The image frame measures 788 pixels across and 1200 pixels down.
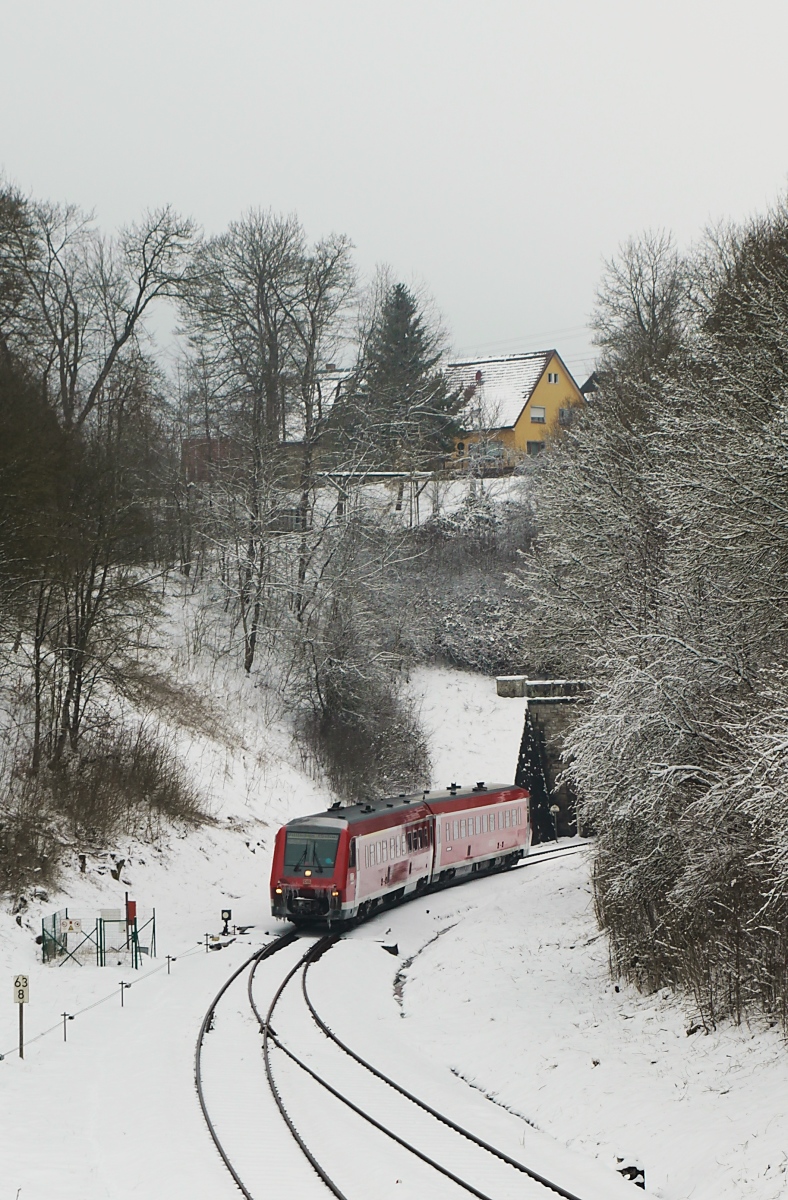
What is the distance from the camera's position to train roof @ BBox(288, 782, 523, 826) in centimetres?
2739

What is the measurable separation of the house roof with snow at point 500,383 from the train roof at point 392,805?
37.7 m

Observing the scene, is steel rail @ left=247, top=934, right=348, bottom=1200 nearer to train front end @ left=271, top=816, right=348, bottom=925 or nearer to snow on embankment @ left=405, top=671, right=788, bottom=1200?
train front end @ left=271, top=816, right=348, bottom=925

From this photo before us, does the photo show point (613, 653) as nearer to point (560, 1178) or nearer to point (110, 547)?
point (560, 1178)

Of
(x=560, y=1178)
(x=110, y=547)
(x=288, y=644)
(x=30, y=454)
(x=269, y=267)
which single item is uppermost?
(x=269, y=267)

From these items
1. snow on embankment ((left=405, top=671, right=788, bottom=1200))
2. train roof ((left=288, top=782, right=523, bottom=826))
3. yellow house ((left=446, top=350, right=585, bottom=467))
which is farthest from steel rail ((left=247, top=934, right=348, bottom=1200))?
yellow house ((left=446, top=350, right=585, bottom=467))

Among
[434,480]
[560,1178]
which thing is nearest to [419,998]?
[560,1178]

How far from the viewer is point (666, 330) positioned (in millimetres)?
42062

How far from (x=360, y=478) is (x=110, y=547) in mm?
15044

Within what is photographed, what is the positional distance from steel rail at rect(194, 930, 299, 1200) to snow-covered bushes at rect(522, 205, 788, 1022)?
21.2 ft

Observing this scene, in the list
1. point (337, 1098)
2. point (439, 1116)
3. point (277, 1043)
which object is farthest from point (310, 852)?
point (439, 1116)

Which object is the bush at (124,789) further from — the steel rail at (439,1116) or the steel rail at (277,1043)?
the steel rail at (439,1116)

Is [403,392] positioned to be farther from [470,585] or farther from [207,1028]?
[207,1028]

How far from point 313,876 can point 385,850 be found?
9.56 feet

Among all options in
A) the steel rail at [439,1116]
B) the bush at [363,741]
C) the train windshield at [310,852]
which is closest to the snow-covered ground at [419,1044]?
the steel rail at [439,1116]
